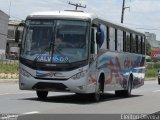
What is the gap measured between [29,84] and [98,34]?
9.69 ft

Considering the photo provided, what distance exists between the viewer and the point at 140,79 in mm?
27688

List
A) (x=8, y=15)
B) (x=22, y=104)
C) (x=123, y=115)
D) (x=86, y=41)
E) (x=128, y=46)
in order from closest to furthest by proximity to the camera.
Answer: (x=123, y=115) < (x=22, y=104) < (x=86, y=41) < (x=128, y=46) < (x=8, y=15)

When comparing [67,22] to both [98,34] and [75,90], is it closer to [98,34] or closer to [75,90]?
[98,34]

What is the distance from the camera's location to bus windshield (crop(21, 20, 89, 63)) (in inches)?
705

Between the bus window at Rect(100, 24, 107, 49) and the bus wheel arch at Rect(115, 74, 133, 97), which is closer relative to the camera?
the bus window at Rect(100, 24, 107, 49)

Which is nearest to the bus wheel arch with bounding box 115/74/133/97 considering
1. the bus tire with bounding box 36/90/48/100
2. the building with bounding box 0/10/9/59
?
the bus tire with bounding box 36/90/48/100

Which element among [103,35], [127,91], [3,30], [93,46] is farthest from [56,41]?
[3,30]

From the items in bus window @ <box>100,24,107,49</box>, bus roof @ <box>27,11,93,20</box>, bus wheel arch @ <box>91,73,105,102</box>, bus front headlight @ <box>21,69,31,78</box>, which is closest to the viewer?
bus front headlight @ <box>21,69,31,78</box>

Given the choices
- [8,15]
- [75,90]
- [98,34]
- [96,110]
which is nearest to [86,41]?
[98,34]

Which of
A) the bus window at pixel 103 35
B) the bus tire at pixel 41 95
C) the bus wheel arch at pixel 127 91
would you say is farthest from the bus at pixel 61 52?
the bus wheel arch at pixel 127 91

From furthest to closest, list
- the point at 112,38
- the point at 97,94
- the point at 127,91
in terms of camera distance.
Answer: the point at 127,91, the point at 112,38, the point at 97,94

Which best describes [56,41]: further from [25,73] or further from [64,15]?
[25,73]

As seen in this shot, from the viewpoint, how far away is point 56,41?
18.1 metres

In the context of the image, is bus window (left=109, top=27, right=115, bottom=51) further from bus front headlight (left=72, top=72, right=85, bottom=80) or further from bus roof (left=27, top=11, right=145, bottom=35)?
bus front headlight (left=72, top=72, right=85, bottom=80)
